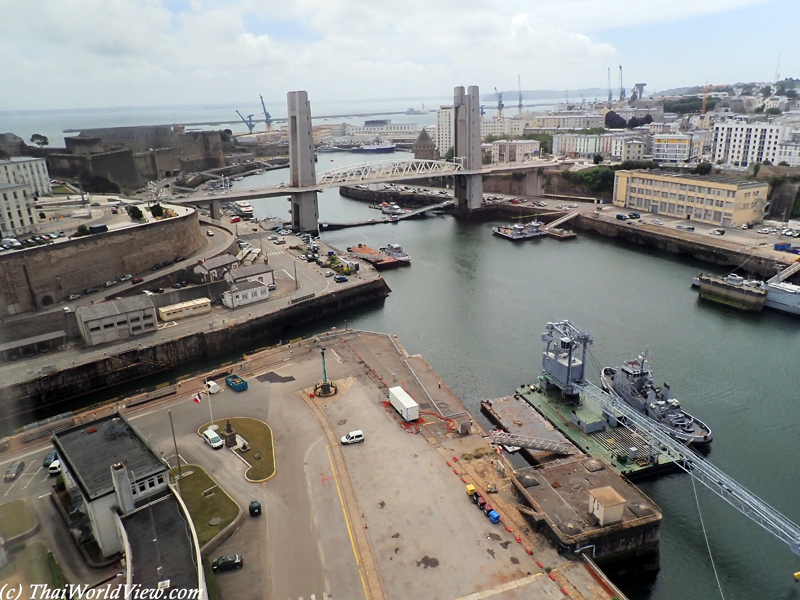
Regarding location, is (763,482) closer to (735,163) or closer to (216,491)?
(216,491)

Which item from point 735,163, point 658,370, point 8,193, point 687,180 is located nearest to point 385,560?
point 658,370

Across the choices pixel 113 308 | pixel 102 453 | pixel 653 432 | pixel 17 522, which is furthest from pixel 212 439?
pixel 653 432

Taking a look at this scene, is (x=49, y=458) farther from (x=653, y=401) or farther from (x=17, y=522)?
(x=653, y=401)

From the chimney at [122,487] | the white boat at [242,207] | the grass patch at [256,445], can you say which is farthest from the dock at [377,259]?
the chimney at [122,487]

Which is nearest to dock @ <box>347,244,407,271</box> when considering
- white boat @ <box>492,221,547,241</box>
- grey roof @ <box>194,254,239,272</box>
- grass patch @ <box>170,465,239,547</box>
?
grey roof @ <box>194,254,239,272</box>

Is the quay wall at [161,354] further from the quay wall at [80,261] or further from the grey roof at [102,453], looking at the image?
the grey roof at [102,453]

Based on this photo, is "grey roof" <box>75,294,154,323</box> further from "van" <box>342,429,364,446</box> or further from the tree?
the tree
